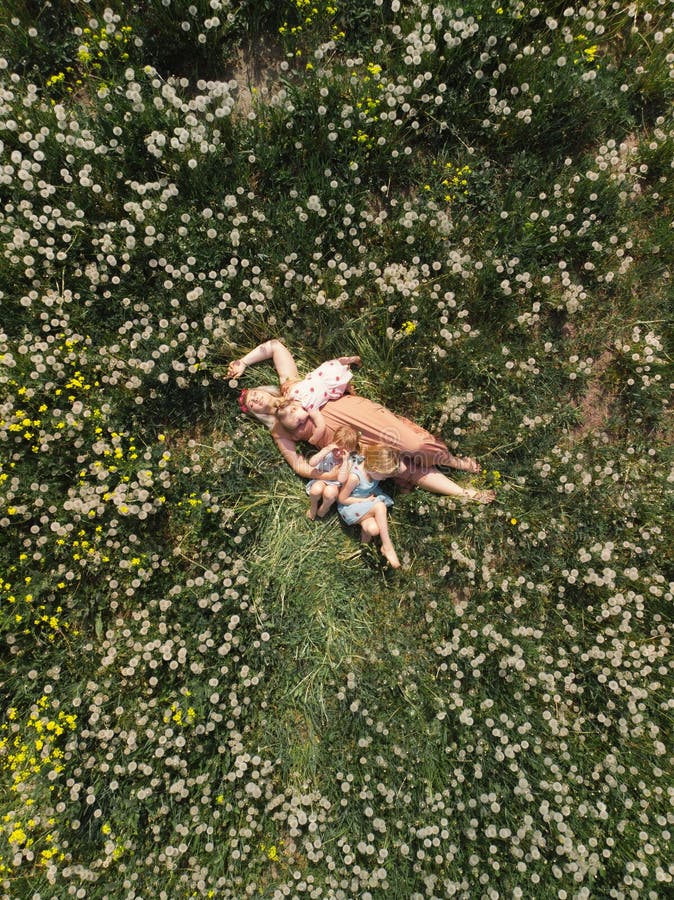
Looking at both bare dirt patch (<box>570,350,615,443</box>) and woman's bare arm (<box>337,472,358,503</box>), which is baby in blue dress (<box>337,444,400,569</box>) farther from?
bare dirt patch (<box>570,350,615,443</box>)

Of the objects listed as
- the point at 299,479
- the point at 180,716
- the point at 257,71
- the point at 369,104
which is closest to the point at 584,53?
the point at 369,104

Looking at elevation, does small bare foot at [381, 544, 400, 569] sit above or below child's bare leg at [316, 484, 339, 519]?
below

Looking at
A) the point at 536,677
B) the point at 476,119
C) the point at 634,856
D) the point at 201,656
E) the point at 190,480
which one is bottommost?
the point at 634,856

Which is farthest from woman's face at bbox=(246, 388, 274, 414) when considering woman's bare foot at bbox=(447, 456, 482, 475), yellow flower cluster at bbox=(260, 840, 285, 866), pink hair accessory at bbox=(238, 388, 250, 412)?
yellow flower cluster at bbox=(260, 840, 285, 866)

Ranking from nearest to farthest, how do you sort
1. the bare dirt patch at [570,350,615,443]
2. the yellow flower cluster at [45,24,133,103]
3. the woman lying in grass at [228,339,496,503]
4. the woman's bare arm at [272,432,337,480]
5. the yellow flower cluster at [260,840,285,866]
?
the yellow flower cluster at [260,840,285,866] < the yellow flower cluster at [45,24,133,103] < the woman lying in grass at [228,339,496,503] < the woman's bare arm at [272,432,337,480] < the bare dirt patch at [570,350,615,443]

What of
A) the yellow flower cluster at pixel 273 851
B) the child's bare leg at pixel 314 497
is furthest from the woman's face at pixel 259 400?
the yellow flower cluster at pixel 273 851

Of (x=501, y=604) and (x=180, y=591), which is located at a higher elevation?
(x=501, y=604)

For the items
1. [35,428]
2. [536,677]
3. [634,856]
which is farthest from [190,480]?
[634,856]

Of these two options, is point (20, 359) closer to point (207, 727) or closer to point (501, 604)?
point (207, 727)
